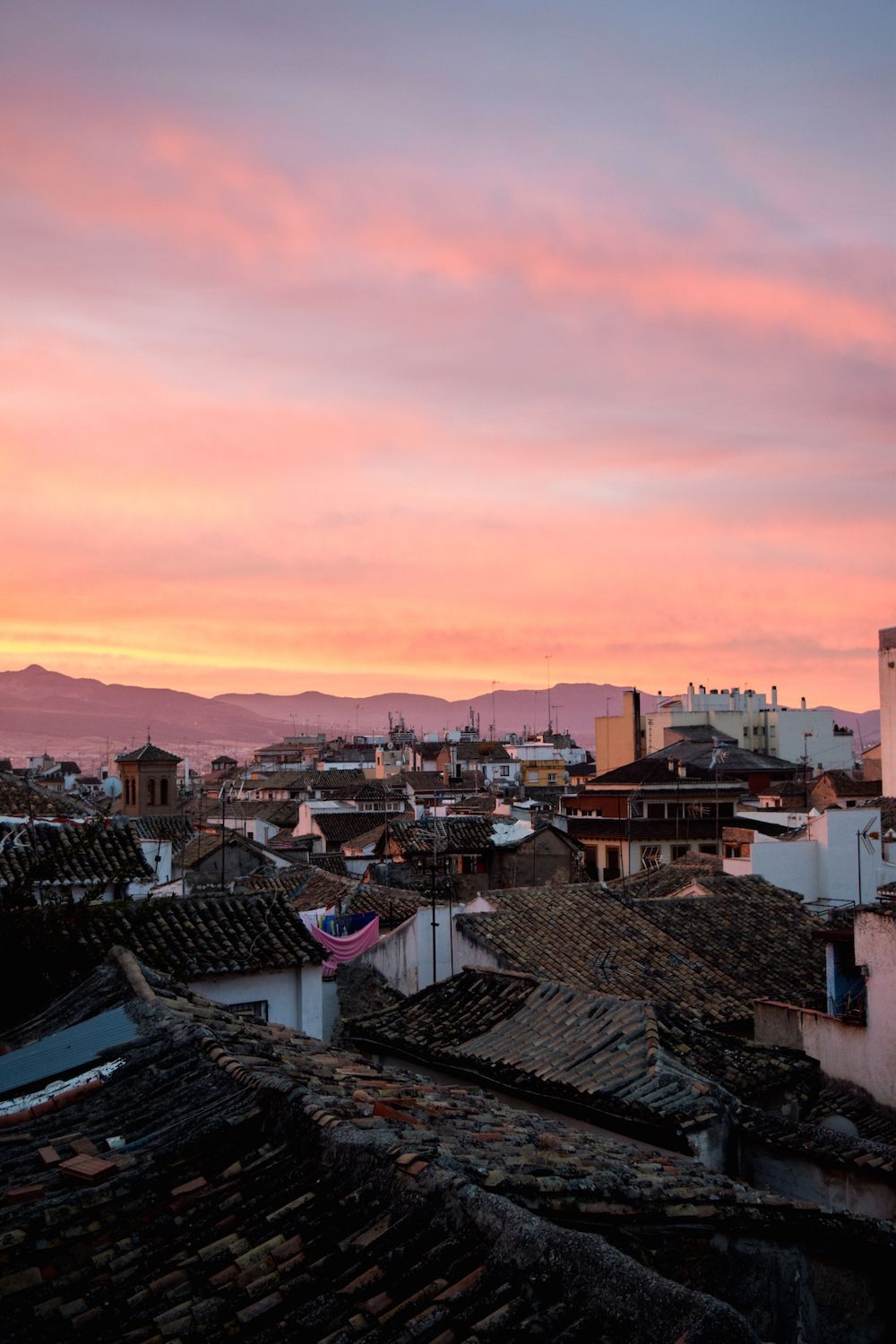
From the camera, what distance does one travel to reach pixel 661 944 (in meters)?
19.3

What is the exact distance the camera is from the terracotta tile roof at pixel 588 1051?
30.7 ft

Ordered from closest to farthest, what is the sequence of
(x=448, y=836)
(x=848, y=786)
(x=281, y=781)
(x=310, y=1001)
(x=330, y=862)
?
(x=310, y=1001) → (x=448, y=836) → (x=330, y=862) → (x=848, y=786) → (x=281, y=781)

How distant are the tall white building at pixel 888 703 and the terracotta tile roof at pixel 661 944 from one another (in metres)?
25.4

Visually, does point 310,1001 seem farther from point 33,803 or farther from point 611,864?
point 611,864

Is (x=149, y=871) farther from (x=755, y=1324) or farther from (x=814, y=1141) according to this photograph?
(x=755, y=1324)

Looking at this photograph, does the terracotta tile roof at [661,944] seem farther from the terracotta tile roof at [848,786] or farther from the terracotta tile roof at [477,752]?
the terracotta tile roof at [477,752]

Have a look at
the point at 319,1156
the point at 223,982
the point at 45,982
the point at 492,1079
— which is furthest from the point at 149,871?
the point at 319,1156

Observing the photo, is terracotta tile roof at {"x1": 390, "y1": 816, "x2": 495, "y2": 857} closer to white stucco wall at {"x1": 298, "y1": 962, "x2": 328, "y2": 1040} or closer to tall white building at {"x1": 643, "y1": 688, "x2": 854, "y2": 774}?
white stucco wall at {"x1": 298, "y1": 962, "x2": 328, "y2": 1040}

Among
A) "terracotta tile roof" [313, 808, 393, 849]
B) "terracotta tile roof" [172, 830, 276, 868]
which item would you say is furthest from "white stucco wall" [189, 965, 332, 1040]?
"terracotta tile roof" [313, 808, 393, 849]

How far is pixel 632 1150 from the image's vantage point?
6.89 meters

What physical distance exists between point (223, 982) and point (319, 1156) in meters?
9.68

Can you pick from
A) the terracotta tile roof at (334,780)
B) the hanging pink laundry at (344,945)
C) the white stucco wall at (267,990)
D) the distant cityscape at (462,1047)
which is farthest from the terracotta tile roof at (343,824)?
the white stucco wall at (267,990)

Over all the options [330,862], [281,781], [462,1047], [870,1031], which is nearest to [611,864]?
[330,862]

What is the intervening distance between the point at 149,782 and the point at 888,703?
3747 centimetres
